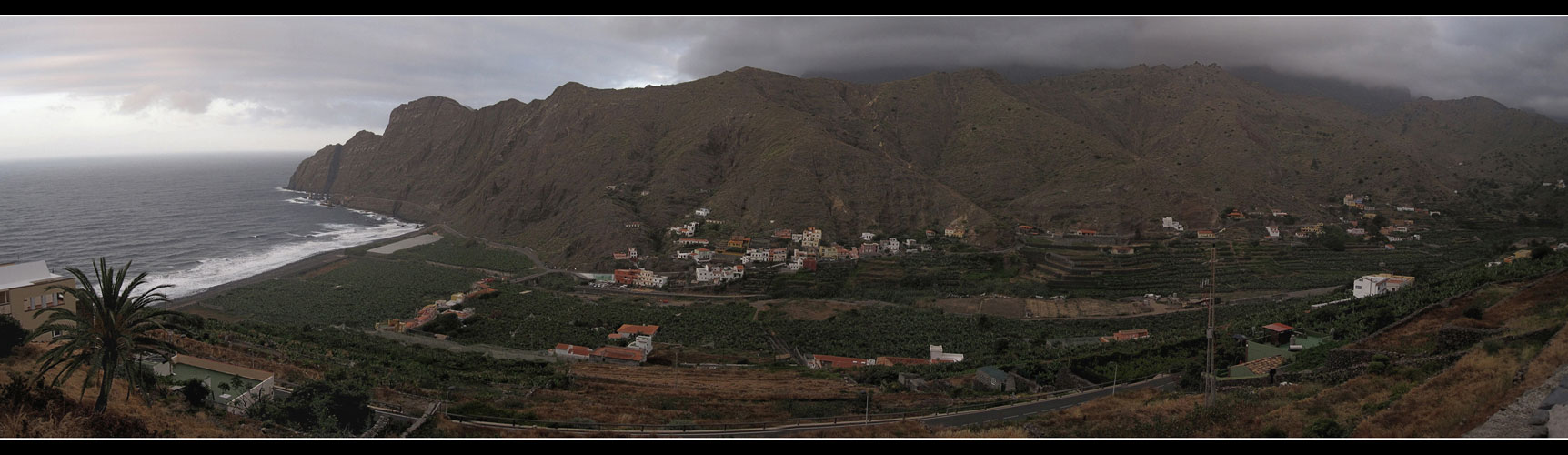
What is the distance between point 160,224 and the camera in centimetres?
4647

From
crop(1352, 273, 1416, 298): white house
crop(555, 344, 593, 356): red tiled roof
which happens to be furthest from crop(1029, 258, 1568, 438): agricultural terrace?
crop(555, 344, 593, 356): red tiled roof

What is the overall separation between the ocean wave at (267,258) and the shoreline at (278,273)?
1.66 feet

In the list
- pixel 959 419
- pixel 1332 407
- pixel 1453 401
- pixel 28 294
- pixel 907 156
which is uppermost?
pixel 907 156

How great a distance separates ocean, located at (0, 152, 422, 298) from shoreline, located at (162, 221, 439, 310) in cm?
71

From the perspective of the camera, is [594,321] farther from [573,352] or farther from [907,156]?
[907,156]

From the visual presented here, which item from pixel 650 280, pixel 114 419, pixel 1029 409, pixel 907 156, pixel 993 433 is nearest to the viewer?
pixel 114 419

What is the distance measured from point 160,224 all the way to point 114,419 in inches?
1993

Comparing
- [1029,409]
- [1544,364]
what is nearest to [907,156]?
[1029,409]

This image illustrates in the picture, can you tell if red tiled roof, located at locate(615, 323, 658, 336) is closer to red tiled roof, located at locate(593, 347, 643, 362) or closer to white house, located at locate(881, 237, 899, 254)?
red tiled roof, located at locate(593, 347, 643, 362)

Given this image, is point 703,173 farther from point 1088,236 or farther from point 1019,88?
point 1019,88

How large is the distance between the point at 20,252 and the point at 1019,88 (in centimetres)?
7038

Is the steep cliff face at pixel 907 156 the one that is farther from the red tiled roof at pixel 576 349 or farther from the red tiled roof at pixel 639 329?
the red tiled roof at pixel 576 349

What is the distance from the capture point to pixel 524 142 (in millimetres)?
67500

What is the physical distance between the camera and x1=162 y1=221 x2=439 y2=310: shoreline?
3011 centimetres
